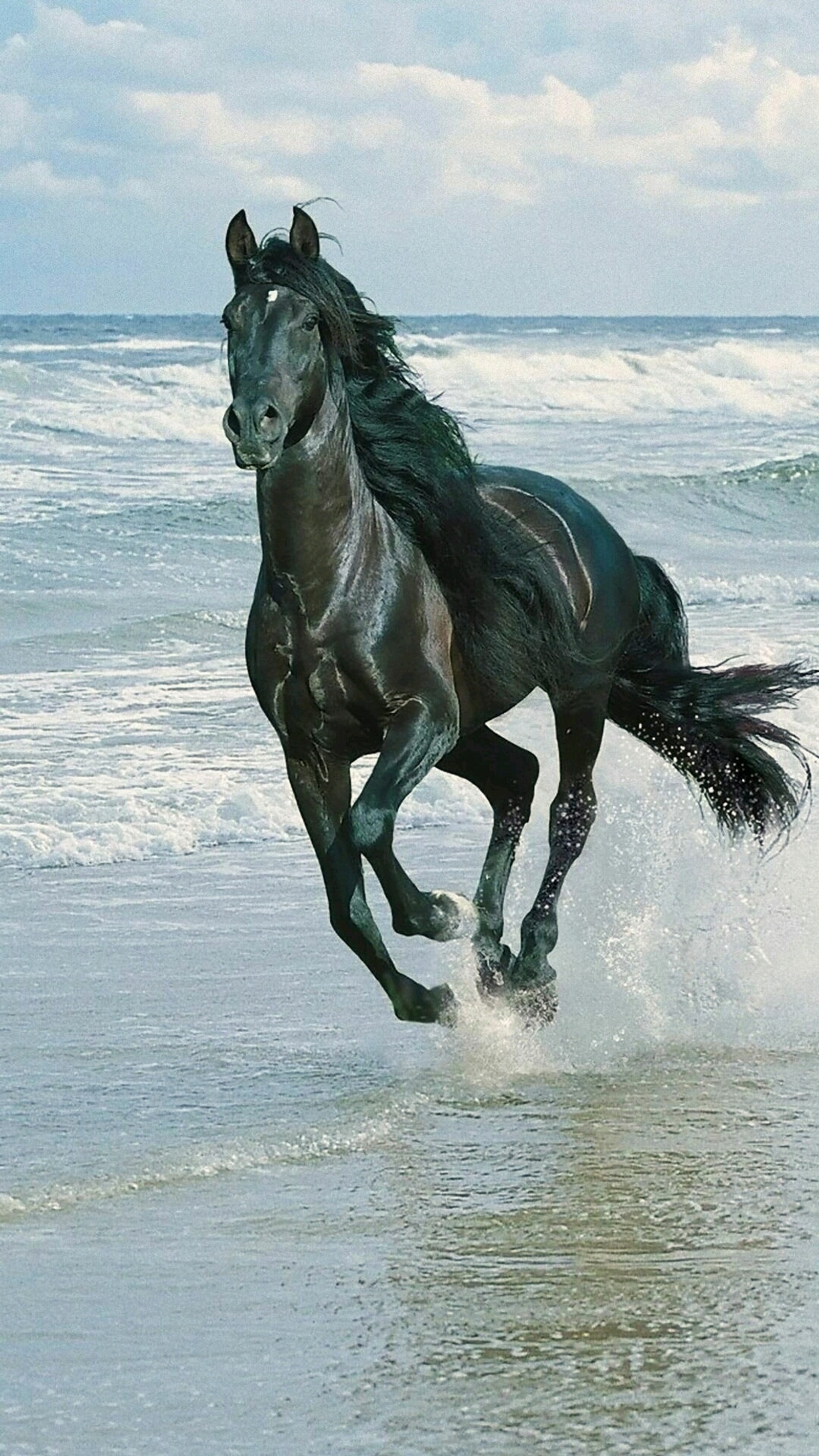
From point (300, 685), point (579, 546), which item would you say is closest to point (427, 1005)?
point (300, 685)

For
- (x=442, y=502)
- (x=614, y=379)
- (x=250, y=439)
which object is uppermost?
(x=614, y=379)

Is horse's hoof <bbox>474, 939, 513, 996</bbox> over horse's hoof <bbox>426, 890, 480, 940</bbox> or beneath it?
beneath

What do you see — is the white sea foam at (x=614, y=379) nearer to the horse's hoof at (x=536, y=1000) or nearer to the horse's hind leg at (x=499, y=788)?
the horse's hind leg at (x=499, y=788)

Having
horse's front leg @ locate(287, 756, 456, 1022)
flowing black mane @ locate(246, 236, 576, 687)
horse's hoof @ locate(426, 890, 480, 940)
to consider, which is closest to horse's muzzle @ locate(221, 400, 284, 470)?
flowing black mane @ locate(246, 236, 576, 687)

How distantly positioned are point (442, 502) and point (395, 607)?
375mm

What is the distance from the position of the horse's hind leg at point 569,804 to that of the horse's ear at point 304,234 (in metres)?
1.79

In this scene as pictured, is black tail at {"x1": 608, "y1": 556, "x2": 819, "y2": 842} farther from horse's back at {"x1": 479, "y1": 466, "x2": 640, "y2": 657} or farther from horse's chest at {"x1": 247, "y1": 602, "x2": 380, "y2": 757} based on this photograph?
horse's chest at {"x1": 247, "y1": 602, "x2": 380, "y2": 757}

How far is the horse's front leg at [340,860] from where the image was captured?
5.08 metres

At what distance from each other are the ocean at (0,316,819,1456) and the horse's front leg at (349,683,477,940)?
0.34m

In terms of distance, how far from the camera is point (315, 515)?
4.85 metres

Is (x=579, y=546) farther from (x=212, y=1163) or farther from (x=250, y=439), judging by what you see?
(x=212, y=1163)

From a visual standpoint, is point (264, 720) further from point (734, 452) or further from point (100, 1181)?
point (734, 452)

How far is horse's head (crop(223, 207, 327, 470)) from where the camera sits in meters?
4.35

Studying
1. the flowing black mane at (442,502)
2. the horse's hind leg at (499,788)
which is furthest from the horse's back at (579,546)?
the horse's hind leg at (499,788)
